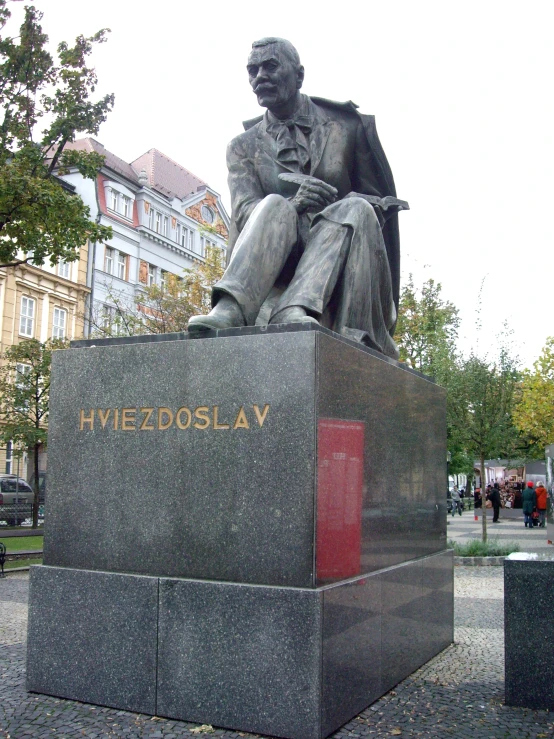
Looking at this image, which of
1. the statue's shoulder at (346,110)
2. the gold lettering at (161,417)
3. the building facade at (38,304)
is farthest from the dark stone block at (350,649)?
the building facade at (38,304)

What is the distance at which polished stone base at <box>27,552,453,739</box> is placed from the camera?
3611mm

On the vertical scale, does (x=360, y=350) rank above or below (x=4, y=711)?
above

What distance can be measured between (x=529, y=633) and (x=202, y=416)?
2275mm

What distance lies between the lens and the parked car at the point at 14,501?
1004 inches

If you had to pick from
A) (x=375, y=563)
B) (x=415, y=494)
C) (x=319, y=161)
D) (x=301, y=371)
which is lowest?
(x=375, y=563)

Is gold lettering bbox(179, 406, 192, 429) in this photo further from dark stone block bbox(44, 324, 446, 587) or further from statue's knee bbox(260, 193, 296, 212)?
statue's knee bbox(260, 193, 296, 212)

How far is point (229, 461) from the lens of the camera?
397 cm

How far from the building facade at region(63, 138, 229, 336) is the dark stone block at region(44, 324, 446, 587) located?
32.2 meters

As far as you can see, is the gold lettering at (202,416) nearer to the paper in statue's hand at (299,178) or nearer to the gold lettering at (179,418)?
the gold lettering at (179,418)

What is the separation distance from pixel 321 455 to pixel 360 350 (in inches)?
33.5

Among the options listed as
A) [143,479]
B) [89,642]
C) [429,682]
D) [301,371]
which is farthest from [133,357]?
[429,682]

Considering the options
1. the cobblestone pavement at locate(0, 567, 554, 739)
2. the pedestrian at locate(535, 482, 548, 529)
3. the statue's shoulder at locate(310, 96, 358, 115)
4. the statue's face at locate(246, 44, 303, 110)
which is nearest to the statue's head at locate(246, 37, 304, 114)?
the statue's face at locate(246, 44, 303, 110)

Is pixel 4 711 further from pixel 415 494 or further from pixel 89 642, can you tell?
pixel 415 494

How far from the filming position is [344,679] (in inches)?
151
